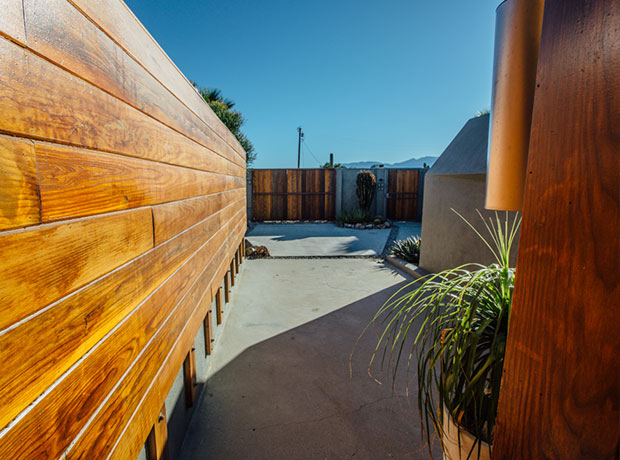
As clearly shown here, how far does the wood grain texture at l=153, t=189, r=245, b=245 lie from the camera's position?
1183 millimetres

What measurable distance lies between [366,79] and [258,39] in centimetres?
563

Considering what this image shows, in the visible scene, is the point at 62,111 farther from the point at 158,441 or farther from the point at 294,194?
the point at 294,194

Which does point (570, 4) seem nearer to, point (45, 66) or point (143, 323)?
point (45, 66)

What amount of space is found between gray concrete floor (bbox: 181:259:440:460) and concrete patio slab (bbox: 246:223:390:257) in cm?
273

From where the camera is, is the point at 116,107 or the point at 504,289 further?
the point at 504,289

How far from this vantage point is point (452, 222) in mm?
4238

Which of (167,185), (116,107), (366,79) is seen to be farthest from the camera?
(366,79)

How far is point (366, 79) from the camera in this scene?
537 inches

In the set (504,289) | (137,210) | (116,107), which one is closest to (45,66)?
(116,107)

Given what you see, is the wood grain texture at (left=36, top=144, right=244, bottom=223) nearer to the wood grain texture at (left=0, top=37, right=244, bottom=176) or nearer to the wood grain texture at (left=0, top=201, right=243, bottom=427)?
the wood grain texture at (left=0, top=37, right=244, bottom=176)

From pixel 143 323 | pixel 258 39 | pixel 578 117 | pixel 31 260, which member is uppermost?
pixel 258 39

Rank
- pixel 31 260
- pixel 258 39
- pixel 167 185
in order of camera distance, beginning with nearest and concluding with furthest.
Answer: pixel 31 260
pixel 167 185
pixel 258 39

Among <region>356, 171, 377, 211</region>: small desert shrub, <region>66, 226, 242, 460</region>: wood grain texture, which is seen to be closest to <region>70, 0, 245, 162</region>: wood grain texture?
<region>66, 226, 242, 460</region>: wood grain texture

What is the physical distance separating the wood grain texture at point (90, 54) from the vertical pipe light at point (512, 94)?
115cm
